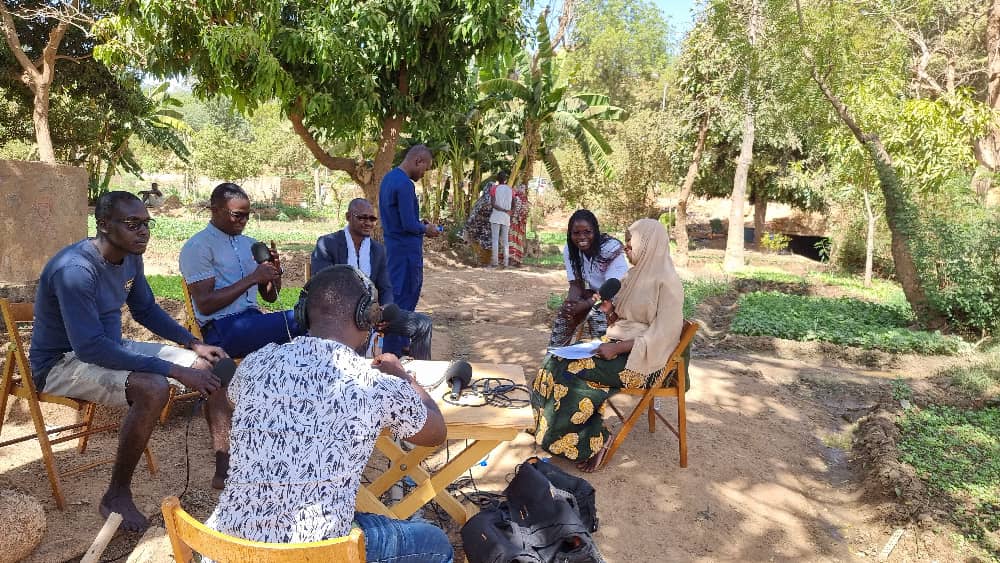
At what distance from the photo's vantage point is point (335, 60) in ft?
27.4

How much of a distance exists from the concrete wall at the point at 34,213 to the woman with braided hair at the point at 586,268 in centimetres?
605

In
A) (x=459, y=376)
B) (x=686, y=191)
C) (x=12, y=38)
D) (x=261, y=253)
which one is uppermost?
(x=12, y=38)

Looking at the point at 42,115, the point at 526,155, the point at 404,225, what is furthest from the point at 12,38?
the point at 526,155

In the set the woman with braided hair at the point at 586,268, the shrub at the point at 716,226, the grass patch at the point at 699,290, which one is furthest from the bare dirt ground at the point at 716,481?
the shrub at the point at 716,226

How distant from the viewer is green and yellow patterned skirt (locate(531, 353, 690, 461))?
429 cm

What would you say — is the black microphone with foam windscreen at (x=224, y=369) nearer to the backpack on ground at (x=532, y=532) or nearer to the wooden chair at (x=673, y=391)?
the backpack on ground at (x=532, y=532)

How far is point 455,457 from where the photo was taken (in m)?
3.03

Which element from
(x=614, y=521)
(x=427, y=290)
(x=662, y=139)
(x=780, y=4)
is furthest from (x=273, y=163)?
(x=614, y=521)

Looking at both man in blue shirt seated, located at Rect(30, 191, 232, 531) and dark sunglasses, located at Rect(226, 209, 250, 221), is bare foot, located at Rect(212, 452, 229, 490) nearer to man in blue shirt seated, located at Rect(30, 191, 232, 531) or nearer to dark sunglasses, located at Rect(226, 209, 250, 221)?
man in blue shirt seated, located at Rect(30, 191, 232, 531)

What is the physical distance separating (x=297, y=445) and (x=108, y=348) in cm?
192

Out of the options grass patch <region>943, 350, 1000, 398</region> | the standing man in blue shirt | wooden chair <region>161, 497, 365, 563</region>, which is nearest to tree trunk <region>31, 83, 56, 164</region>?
the standing man in blue shirt

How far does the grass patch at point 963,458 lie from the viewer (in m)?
3.70

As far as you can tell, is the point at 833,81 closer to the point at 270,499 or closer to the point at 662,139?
the point at 662,139

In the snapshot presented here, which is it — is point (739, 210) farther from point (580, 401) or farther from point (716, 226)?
point (580, 401)
